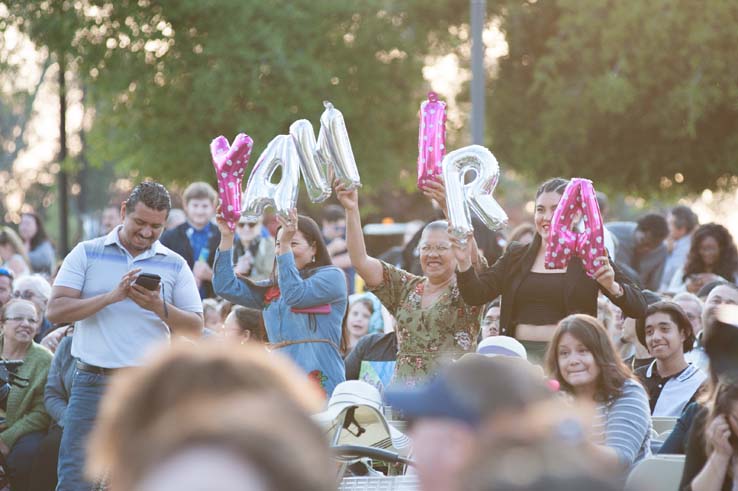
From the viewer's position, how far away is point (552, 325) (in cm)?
654

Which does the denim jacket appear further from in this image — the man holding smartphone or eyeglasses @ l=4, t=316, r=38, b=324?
eyeglasses @ l=4, t=316, r=38, b=324

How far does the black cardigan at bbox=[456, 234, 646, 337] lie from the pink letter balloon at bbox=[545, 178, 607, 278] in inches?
4.9

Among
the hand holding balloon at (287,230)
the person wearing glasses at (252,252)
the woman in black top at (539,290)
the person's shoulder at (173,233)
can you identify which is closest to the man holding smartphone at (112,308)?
the hand holding balloon at (287,230)

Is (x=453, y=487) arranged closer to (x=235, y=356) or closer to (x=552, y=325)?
(x=235, y=356)

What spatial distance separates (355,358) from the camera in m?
8.52

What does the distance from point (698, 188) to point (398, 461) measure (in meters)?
16.5

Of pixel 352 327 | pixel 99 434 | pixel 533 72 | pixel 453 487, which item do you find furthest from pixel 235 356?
pixel 533 72

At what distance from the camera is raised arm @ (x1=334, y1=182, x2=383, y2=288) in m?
6.74

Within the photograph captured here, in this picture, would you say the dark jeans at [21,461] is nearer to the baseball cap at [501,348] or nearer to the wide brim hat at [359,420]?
the baseball cap at [501,348]

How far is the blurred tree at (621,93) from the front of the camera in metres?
18.3

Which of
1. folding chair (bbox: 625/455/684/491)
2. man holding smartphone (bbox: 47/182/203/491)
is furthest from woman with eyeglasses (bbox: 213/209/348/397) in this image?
folding chair (bbox: 625/455/684/491)

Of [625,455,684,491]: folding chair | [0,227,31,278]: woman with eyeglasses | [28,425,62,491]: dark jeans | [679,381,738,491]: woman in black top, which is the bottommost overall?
[28,425,62,491]: dark jeans

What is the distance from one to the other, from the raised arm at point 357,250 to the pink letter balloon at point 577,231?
86 centimetres

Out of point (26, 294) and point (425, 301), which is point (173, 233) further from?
point (425, 301)
